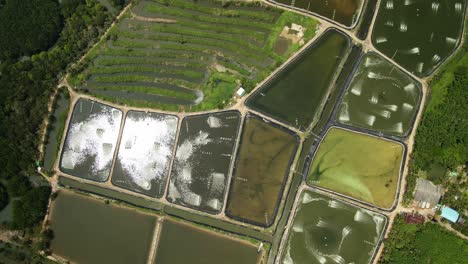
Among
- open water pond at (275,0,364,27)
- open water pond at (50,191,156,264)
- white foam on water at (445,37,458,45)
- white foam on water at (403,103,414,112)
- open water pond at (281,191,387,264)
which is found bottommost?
open water pond at (50,191,156,264)

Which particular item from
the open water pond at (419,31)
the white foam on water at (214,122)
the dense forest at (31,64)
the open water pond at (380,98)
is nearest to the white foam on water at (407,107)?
the open water pond at (380,98)

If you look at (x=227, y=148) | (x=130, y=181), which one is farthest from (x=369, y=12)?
(x=130, y=181)

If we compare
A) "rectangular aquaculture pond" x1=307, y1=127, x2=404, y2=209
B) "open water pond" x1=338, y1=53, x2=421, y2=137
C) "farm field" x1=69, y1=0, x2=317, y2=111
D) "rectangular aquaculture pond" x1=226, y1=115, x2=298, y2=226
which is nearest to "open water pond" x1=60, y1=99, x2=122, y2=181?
"farm field" x1=69, y1=0, x2=317, y2=111

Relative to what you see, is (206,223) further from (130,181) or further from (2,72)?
(2,72)

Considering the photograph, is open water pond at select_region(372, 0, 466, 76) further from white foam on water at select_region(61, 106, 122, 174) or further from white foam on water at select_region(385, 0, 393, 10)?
white foam on water at select_region(61, 106, 122, 174)

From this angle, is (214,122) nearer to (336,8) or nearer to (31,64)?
(336,8)

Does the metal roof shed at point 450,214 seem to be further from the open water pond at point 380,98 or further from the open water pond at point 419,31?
the open water pond at point 419,31

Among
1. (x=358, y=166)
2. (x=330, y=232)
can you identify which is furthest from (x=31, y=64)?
(x=358, y=166)
